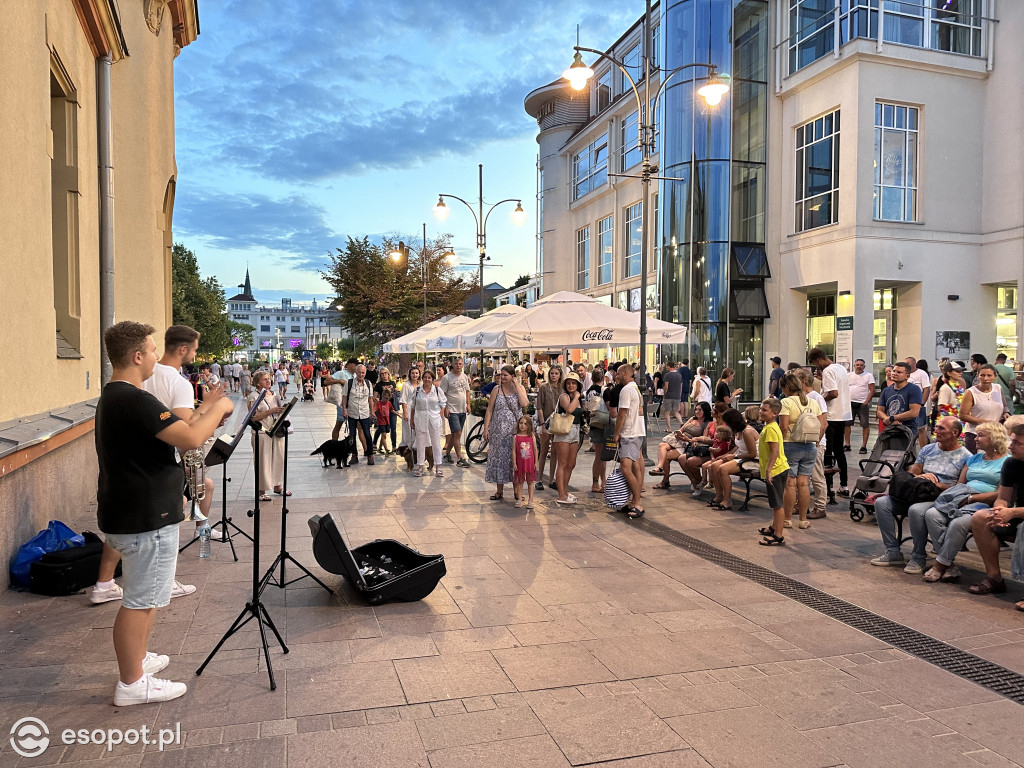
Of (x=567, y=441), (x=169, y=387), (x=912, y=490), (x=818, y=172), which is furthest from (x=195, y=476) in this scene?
(x=818, y=172)

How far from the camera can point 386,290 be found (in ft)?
131

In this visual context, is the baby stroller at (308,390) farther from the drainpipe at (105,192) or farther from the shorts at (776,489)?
the shorts at (776,489)

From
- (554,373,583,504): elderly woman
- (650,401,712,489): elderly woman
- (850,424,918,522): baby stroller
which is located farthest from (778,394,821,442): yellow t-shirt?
(554,373,583,504): elderly woman

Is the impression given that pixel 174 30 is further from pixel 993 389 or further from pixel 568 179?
pixel 568 179

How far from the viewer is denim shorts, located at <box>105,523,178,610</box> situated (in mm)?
3654

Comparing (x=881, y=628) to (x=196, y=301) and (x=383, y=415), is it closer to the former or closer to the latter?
(x=383, y=415)

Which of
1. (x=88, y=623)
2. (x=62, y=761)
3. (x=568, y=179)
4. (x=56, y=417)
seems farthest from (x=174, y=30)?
(x=568, y=179)

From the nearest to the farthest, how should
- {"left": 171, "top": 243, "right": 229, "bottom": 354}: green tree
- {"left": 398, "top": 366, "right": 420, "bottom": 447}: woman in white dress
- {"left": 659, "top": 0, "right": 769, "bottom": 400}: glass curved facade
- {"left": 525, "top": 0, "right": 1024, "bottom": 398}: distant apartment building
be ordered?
1. {"left": 398, "top": 366, "right": 420, "bottom": 447}: woman in white dress
2. {"left": 525, "top": 0, "right": 1024, "bottom": 398}: distant apartment building
3. {"left": 659, "top": 0, "right": 769, "bottom": 400}: glass curved facade
4. {"left": 171, "top": 243, "right": 229, "bottom": 354}: green tree

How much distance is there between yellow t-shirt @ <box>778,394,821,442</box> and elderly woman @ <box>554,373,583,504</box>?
265 centimetres

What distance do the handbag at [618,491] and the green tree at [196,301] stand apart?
4368 centimetres

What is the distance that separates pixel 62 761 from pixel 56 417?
4792 mm

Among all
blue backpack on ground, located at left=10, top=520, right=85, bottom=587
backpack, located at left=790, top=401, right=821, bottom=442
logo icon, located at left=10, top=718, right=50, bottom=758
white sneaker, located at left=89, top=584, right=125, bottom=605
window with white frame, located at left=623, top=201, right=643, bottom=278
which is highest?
window with white frame, located at left=623, top=201, right=643, bottom=278

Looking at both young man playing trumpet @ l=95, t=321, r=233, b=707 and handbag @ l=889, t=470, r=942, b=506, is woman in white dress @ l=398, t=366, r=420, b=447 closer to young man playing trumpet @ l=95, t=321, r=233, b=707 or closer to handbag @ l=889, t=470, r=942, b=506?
handbag @ l=889, t=470, r=942, b=506

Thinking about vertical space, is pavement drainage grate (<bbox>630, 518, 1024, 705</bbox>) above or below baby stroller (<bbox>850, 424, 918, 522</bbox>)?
below
